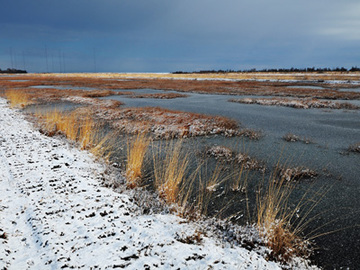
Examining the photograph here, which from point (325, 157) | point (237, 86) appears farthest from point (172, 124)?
point (237, 86)

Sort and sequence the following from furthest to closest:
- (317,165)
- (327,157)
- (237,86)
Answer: (237,86) → (327,157) → (317,165)

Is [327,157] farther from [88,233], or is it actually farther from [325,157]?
[88,233]

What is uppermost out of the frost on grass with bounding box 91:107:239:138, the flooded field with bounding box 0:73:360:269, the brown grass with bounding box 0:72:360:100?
the brown grass with bounding box 0:72:360:100

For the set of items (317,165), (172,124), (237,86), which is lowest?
(317,165)

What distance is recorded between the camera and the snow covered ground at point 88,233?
354 centimetres

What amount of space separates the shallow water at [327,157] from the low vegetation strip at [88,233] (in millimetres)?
1755

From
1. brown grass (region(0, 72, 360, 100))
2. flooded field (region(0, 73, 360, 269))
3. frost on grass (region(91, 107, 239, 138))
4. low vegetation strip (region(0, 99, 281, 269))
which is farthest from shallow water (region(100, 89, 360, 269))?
brown grass (region(0, 72, 360, 100))

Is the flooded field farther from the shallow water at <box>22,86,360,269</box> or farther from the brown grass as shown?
the brown grass

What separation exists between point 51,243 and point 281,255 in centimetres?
383

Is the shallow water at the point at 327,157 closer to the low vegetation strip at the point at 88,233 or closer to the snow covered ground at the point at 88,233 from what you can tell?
the low vegetation strip at the point at 88,233

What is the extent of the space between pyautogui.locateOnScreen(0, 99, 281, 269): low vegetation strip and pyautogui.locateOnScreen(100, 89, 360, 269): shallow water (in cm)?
176

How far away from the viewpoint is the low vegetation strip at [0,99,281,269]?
3.54m

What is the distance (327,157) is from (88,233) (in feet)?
29.3

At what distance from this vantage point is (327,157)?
9125 mm
